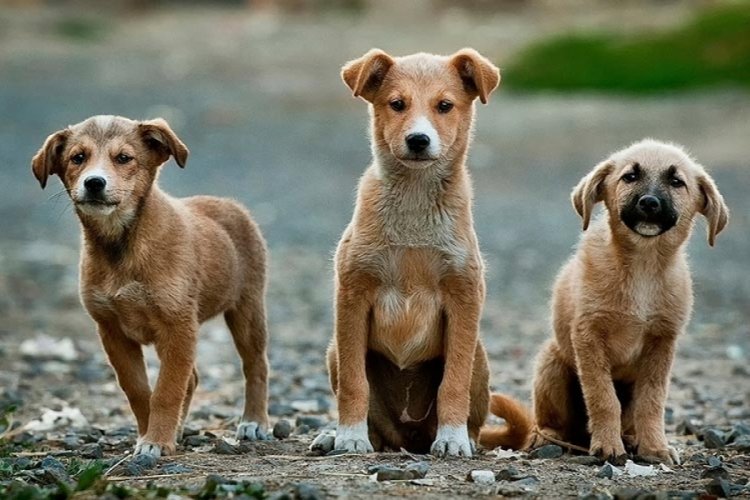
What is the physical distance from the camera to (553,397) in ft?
→ 25.9

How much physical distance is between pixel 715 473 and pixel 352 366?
183 centimetres

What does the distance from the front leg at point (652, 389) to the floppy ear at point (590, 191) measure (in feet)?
2.43

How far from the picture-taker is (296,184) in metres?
21.3

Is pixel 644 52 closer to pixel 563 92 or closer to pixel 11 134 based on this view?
pixel 563 92

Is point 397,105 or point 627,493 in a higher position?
point 397,105

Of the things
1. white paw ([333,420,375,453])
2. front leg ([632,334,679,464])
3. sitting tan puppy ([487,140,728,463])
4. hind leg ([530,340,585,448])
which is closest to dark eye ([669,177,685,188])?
sitting tan puppy ([487,140,728,463])

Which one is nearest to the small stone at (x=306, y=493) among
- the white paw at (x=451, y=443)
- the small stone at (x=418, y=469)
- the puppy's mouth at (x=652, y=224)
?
the small stone at (x=418, y=469)

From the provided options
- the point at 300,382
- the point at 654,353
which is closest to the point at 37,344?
the point at 300,382

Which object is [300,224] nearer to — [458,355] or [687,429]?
[687,429]

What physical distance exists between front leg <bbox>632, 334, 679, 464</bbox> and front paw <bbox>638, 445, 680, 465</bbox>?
0.01 metres

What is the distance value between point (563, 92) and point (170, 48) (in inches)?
445

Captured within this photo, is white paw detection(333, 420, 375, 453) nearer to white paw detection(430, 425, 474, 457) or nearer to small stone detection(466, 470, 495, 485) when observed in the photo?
white paw detection(430, 425, 474, 457)

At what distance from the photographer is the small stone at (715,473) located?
6.76m

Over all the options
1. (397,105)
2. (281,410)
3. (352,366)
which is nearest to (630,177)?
(397,105)
